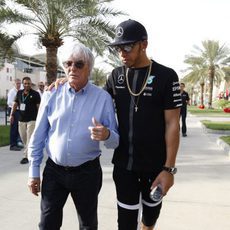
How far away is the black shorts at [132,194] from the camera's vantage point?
112 inches

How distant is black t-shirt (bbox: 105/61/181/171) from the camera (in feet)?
8.81

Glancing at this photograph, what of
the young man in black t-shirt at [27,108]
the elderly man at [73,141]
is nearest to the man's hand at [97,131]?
the elderly man at [73,141]

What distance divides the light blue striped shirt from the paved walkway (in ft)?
5.46

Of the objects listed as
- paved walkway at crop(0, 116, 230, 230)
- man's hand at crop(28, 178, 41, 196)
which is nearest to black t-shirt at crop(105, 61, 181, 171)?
man's hand at crop(28, 178, 41, 196)

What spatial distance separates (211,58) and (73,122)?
145ft

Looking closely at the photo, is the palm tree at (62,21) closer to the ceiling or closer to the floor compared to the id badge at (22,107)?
closer to the ceiling

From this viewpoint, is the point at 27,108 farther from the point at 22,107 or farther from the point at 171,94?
the point at 171,94

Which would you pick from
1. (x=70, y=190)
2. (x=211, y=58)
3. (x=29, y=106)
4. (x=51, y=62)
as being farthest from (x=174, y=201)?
(x=211, y=58)

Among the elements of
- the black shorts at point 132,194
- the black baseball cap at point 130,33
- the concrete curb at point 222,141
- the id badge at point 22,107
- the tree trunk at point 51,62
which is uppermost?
the tree trunk at point 51,62

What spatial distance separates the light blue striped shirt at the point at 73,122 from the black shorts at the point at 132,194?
278mm

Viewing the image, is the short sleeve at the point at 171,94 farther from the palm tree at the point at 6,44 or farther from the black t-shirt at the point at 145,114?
the palm tree at the point at 6,44

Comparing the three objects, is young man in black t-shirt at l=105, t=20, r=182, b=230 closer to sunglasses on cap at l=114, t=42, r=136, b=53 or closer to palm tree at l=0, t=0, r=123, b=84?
sunglasses on cap at l=114, t=42, r=136, b=53

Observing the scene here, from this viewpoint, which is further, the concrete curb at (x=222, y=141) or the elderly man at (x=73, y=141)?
the concrete curb at (x=222, y=141)

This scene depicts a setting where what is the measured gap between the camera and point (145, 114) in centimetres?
271
